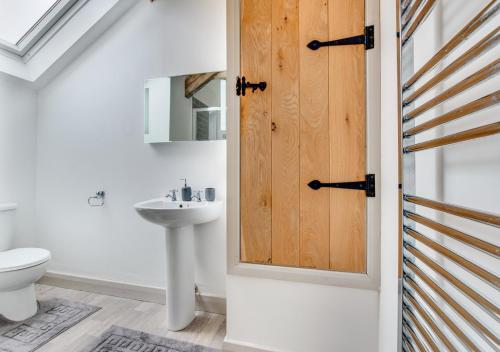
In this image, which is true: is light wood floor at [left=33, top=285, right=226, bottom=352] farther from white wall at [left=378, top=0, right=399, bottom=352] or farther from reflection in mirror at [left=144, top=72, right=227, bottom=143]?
reflection in mirror at [left=144, top=72, right=227, bottom=143]

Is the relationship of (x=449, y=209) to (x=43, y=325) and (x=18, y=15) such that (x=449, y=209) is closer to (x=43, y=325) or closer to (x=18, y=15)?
(x=43, y=325)

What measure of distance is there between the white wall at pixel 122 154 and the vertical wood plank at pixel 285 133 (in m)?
0.66

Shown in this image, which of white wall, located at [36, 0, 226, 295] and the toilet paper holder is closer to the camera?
white wall, located at [36, 0, 226, 295]

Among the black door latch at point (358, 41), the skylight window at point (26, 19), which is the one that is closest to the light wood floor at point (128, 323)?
the black door latch at point (358, 41)

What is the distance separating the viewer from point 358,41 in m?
1.26

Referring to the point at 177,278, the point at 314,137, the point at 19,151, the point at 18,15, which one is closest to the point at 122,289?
the point at 177,278

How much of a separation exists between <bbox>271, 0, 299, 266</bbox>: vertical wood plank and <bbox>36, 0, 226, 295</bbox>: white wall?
2.15 feet

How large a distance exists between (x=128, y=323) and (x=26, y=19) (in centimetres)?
270

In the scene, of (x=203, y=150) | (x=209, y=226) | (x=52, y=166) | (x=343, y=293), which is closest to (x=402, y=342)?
(x=343, y=293)

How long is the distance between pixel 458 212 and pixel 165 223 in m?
1.45

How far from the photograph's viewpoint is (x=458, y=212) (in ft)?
1.64

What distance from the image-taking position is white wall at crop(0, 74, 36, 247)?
222 centimetres

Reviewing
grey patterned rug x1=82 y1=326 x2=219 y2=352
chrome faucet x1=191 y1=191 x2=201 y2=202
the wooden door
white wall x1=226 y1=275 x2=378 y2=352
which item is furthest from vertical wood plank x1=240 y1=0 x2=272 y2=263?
grey patterned rug x1=82 y1=326 x2=219 y2=352

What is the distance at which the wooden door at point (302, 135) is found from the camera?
1284 mm
